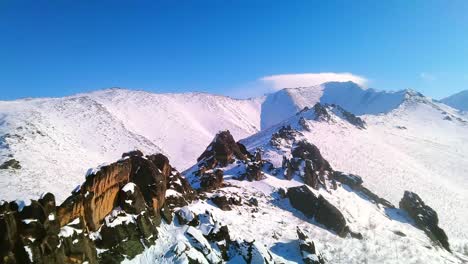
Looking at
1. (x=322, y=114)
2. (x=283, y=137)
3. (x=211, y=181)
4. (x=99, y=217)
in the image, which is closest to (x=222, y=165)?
(x=211, y=181)

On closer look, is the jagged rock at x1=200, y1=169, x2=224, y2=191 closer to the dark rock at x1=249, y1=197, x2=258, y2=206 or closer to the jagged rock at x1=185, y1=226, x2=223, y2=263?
the dark rock at x1=249, y1=197, x2=258, y2=206

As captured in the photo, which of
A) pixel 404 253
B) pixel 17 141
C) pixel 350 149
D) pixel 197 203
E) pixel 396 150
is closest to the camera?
pixel 197 203

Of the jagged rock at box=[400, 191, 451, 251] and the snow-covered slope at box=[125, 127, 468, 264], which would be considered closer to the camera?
the snow-covered slope at box=[125, 127, 468, 264]

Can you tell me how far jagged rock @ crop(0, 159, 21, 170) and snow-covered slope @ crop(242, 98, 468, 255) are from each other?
35814mm

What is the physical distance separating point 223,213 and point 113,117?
75441 mm

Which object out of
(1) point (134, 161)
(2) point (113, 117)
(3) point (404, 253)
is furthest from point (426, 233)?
(2) point (113, 117)

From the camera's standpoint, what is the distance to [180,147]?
4001 inches

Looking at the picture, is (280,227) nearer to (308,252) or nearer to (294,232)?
(294,232)

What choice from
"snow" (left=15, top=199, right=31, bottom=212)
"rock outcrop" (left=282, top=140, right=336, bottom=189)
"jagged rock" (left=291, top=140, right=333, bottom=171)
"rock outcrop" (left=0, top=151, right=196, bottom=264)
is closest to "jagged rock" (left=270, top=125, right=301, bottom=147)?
"jagged rock" (left=291, top=140, right=333, bottom=171)

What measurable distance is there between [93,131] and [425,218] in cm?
7152

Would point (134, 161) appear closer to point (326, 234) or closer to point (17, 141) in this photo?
point (326, 234)

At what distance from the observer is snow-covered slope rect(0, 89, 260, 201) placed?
49.7m

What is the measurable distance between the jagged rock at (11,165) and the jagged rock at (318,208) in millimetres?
34913

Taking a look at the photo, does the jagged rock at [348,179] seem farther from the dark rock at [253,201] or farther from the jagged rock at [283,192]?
the dark rock at [253,201]
